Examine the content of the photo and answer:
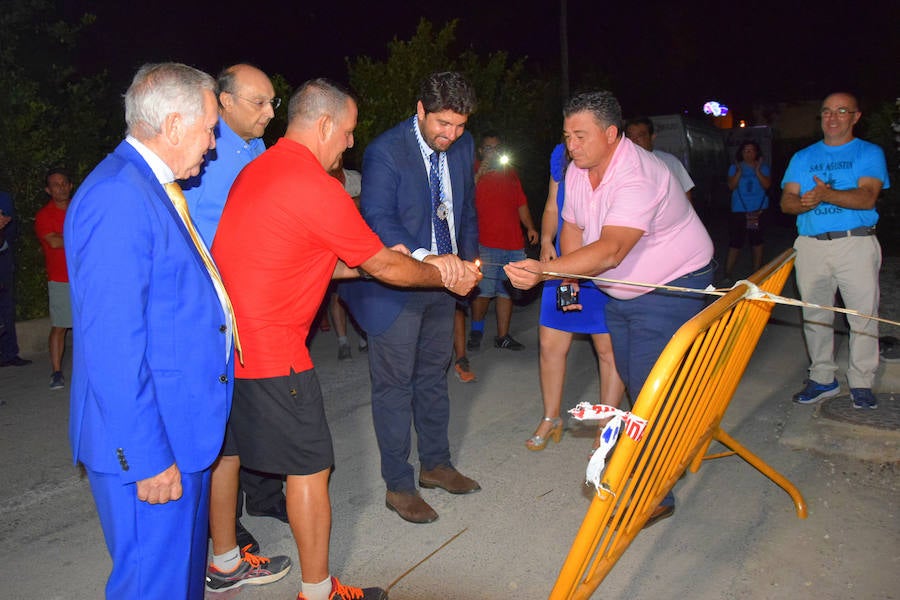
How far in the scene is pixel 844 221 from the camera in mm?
5223

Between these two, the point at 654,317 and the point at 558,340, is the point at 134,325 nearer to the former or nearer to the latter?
the point at 654,317

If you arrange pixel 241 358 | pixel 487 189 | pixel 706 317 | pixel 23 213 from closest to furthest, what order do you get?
1. pixel 706 317
2. pixel 241 358
3. pixel 487 189
4. pixel 23 213

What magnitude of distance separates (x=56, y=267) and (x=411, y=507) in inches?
181

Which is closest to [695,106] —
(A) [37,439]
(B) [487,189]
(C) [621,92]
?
(C) [621,92]

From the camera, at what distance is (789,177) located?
5512 millimetres

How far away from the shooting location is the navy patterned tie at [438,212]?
415 centimetres

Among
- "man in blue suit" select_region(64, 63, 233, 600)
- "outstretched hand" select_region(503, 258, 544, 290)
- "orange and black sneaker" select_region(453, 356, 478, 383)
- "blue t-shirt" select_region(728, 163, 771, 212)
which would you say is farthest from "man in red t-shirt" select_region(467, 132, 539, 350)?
"man in blue suit" select_region(64, 63, 233, 600)

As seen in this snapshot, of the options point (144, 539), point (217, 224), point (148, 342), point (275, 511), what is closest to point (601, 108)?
point (217, 224)

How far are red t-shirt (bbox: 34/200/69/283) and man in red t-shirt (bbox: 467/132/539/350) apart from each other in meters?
3.77

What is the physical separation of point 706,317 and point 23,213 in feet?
28.5

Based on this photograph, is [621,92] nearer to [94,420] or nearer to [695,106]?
[695,106]

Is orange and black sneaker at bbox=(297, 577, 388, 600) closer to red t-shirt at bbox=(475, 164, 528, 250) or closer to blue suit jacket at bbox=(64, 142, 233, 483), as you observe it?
blue suit jacket at bbox=(64, 142, 233, 483)

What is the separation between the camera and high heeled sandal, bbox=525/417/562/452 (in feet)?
16.2

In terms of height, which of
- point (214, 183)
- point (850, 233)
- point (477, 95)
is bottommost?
point (850, 233)
